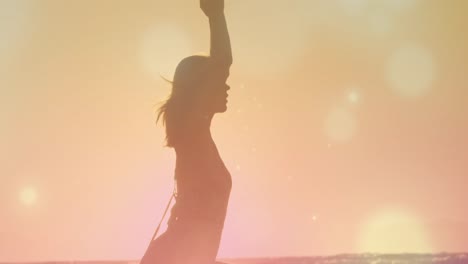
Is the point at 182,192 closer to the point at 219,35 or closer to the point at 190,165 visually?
the point at 190,165

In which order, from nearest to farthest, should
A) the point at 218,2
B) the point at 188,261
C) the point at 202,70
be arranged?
the point at 188,261 → the point at 202,70 → the point at 218,2

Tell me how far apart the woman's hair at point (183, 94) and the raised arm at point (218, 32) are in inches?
7.1

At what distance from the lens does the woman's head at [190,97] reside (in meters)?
4.52

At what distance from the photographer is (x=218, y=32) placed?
15.8 feet

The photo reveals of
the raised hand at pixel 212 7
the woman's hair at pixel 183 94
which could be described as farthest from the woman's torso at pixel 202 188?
the raised hand at pixel 212 7

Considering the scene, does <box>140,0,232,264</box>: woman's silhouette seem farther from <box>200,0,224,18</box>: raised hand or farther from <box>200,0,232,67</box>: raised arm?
<box>200,0,224,18</box>: raised hand

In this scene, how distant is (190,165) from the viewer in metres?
4.47

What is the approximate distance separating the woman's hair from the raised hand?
486mm

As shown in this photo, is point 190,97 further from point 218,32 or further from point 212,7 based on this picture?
point 212,7

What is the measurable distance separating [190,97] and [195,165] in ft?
1.40

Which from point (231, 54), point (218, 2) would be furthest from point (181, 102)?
point (218, 2)

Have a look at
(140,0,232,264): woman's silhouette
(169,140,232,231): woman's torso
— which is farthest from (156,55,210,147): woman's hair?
(169,140,232,231): woman's torso

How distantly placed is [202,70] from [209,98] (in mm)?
180

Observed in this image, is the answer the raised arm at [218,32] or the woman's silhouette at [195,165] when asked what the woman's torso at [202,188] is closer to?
the woman's silhouette at [195,165]
